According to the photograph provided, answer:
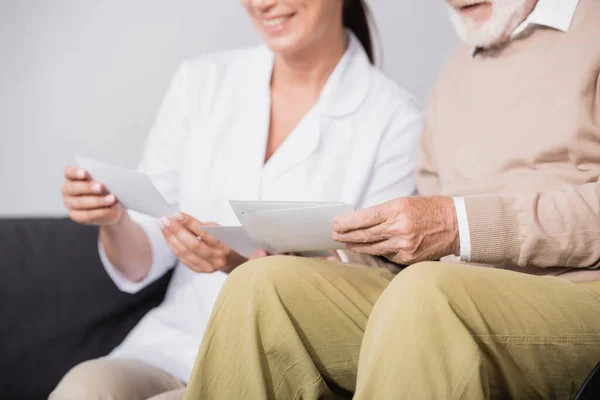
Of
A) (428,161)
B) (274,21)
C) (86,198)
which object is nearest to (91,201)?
(86,198)

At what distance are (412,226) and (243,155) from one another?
0.63m

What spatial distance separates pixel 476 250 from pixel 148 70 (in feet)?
4.36

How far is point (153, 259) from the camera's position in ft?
5.74

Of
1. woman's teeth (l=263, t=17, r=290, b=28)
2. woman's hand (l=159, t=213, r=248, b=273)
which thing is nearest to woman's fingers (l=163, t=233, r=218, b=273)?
woman's hand (l=159, t=213, r=248, b=273)

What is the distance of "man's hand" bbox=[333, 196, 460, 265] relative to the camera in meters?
1.15

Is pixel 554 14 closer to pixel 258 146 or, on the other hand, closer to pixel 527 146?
pixel 527 146

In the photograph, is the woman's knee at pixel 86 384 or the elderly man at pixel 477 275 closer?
the elderly man at pixel 477 275

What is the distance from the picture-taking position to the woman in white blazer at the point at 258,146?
167 cm

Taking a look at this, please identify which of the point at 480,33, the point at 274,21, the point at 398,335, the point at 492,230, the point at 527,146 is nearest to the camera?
the point at 398,335

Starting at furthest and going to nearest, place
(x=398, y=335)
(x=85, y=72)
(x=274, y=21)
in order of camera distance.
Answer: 1. (x=85, y=72)
2. (x=274, y=21)
3. (x=398, y=335)

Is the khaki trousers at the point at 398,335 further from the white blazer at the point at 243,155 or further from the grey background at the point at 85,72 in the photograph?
the grey background at the point at 85,72

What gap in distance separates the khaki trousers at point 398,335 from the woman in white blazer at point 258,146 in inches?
16.9

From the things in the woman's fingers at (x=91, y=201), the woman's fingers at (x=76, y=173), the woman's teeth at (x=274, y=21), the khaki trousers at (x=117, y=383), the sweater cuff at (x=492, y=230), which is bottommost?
the khaki trousers at (x=117, y=383)

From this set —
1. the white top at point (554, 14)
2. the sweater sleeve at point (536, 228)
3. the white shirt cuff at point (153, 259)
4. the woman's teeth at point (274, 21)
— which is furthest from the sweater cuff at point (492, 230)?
the white shirt cuff at point (153, 259)
